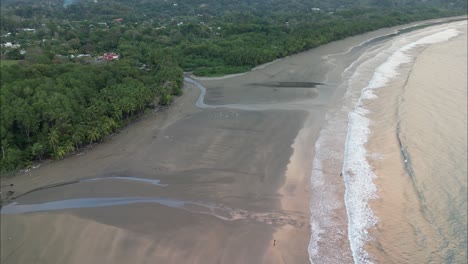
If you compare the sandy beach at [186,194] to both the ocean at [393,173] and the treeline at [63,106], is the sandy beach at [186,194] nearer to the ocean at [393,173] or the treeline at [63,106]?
the ocean at [393,173]

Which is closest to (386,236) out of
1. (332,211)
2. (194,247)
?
(332,211)

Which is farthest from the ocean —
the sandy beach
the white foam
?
the sandy beach

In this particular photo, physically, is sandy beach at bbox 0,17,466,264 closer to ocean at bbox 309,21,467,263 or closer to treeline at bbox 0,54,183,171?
ocean at bbox 309,21,467,263

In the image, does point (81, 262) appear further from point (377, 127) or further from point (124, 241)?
point (377, 127)

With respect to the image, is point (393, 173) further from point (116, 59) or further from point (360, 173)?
point (116, 59)

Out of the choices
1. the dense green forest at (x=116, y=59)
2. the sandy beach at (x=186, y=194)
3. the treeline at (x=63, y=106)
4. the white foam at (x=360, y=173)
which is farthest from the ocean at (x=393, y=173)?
the dense green forest at (x=116, y=59)
